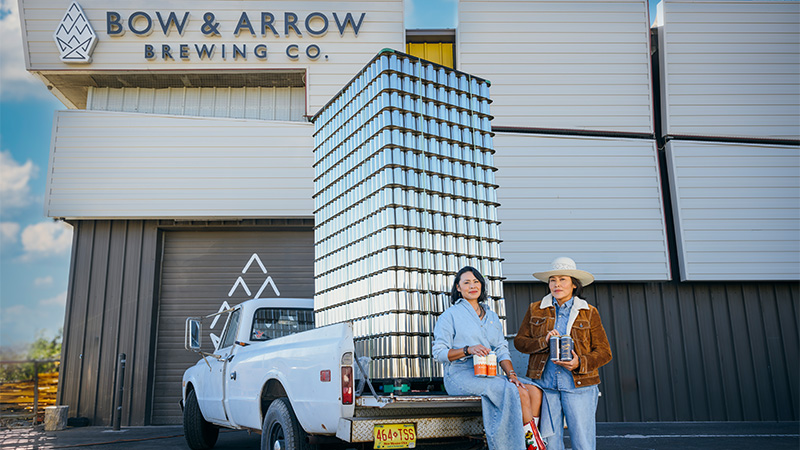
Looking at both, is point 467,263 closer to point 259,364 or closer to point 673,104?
point 259,364

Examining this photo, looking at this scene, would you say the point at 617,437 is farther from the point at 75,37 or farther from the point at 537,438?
the point at 75,37

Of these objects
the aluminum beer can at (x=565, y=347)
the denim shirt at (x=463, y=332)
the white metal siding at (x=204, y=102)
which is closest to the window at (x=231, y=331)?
the denim shirt at (x=463, y=332)

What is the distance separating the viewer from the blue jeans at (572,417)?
15.4 feet

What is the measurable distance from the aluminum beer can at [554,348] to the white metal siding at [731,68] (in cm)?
1017

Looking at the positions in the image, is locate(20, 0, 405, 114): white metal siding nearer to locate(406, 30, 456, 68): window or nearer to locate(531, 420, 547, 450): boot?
locate(406, 30, 456, 68): window

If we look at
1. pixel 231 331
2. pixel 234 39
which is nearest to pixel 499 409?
pixel 231 331

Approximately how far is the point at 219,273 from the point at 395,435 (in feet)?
32.1

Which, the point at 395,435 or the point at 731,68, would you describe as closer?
the point at 395,435

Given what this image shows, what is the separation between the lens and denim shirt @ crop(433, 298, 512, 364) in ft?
15.5

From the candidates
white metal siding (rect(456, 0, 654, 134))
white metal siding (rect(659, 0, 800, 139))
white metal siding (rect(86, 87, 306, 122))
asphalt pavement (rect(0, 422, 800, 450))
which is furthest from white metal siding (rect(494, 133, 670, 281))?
white metal siding (rect(86, 87, 306, 122))

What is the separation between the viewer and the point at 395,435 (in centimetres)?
443

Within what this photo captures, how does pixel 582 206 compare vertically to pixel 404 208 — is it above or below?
above

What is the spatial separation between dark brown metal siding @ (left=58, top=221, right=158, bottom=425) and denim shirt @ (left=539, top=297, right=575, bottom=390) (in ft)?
32.5

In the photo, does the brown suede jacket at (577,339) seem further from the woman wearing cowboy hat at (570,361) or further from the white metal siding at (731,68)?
the white metal siding at (731,68)
